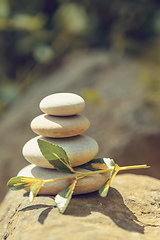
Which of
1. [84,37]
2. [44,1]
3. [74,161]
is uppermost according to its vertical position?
[44,1]

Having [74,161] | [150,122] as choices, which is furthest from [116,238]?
[150,122]

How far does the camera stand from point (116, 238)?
0.95 m

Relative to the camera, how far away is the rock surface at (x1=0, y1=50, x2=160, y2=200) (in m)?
2.60

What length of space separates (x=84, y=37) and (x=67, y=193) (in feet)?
9.71

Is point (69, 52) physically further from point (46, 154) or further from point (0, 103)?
point (46, 154)

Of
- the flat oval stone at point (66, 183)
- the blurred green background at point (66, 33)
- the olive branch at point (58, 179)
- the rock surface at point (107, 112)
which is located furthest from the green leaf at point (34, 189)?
the blurred green background at point (66, 33)

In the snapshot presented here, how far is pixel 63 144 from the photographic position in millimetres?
1314

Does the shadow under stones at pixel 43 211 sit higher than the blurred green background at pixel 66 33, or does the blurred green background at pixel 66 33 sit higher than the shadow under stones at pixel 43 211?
the blurred green background at pixel 66 33

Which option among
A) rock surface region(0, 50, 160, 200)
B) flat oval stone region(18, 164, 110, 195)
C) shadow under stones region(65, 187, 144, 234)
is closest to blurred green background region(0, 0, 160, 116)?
rock surface region(0, 50, 160, 200)

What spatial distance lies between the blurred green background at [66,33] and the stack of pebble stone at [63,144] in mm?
2156

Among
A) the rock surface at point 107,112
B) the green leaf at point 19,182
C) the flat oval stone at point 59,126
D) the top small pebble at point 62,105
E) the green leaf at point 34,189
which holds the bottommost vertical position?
the rock surface at point 107,112

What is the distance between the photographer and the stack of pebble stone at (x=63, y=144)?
4.21 feet

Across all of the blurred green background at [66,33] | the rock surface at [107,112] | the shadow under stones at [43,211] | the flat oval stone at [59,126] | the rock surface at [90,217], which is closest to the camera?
the rock surface at [90,217]

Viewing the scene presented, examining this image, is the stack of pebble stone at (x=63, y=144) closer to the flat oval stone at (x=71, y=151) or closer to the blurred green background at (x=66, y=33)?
the flat oval stone at (x=71, y=151)
